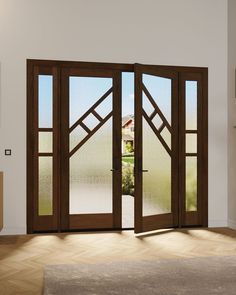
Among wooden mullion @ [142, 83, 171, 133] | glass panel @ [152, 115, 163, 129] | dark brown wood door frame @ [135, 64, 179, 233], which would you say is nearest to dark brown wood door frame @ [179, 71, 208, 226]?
dark brown wood door frame @ [135, 64, 179, 233]

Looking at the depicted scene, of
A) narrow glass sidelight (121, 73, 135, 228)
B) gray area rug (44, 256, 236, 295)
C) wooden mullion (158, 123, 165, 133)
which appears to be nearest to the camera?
gray area rug (44, 256, 236, 295)

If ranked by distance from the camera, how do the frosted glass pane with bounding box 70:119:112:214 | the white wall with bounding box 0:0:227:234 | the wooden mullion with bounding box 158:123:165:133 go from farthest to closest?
the wooden mullion with bounding box 158:123:165:133 < the frosted glass pane with bounding box 70:119:112:214 < the white wall with bounding box 0:0:227:234

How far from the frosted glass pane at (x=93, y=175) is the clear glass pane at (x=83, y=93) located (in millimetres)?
388

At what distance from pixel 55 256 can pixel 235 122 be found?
3354mm

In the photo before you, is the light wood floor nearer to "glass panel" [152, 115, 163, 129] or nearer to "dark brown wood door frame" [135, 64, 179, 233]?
"dark brown wood door frame" [135, 64, 179, 233]

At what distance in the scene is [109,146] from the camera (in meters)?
6.11

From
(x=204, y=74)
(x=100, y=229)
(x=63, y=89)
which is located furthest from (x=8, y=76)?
(x=204, y=74)

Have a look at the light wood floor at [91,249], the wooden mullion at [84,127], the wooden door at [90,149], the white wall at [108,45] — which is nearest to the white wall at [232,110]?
the white wall at [108,45]

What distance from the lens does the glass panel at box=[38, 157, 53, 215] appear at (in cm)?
590

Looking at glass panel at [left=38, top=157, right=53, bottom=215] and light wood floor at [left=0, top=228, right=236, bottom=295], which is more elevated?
glass panel at [left=38, top=157, right=53, bottom=215]

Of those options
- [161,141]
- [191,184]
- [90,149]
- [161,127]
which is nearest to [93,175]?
[90,149]

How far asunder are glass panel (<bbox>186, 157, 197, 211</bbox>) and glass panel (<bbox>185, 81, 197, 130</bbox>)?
518 millimetres

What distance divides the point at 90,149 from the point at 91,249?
1.64m

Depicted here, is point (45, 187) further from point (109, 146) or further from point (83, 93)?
point (83, 93)
